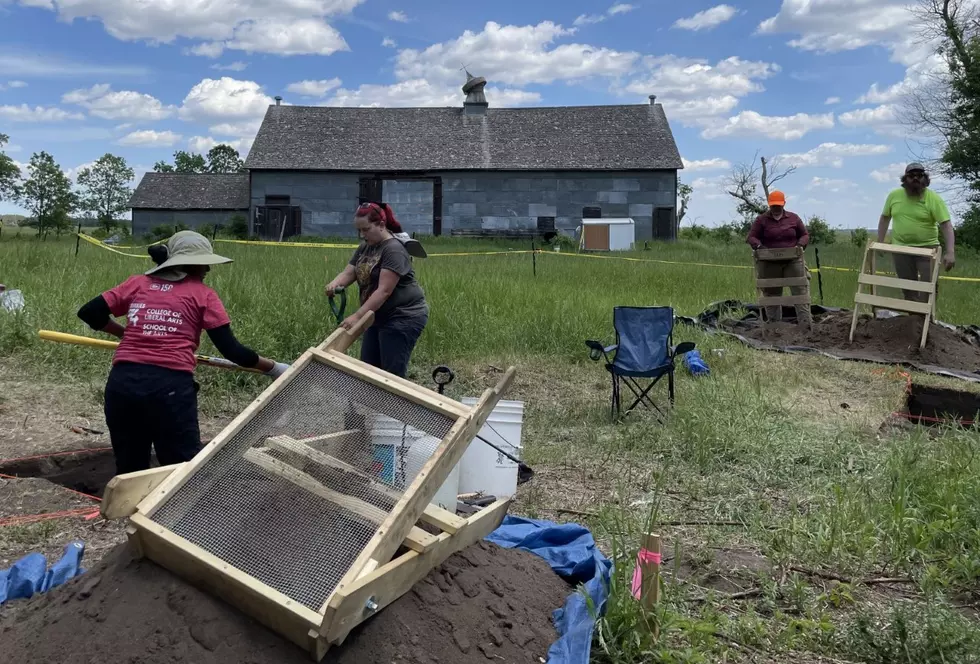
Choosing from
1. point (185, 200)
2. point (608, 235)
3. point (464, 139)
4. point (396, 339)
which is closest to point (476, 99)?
point (464, 139)

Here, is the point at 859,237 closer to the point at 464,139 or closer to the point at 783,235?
the point at 464,139

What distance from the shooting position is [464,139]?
33031 millimetres

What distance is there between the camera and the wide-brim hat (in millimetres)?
3738

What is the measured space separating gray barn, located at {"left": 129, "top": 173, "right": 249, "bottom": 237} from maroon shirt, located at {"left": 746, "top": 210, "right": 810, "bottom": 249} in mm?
28790

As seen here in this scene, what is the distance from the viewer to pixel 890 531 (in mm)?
4086

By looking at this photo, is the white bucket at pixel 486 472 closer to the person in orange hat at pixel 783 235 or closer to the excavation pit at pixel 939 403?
the excavation pit at pixel 939 403

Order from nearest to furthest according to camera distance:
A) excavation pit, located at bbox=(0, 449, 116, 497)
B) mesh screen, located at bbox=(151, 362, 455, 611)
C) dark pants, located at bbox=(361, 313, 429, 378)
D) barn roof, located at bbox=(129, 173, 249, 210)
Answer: mesh screen, located at bbox=(151, 362, 455, 611)
excavation pit, located at bbox=(0, 449, 116, 497)
dark pants, located at bbox=(361, 313, 429, 378)
barn roof, located at bbox=(129, 173, 249, 210)

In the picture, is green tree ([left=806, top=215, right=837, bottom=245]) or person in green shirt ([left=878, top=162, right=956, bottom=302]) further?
green tree ([left=806, top=215, right=837, bottom=245])

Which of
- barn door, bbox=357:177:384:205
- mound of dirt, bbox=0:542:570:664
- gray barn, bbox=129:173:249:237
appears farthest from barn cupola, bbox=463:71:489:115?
mound of dirt, bbox=0:542:570:664

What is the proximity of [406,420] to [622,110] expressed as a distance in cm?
3344

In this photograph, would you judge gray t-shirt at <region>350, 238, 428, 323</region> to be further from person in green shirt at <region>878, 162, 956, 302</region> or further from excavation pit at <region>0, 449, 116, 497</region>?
person in green shirt at <region>878, 162, 956, 302</region>

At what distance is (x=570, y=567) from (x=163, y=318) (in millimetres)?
2092

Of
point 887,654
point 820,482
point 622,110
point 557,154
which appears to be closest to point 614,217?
point 557,154

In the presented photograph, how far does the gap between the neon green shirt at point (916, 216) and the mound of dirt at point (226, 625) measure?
26.4 feet
